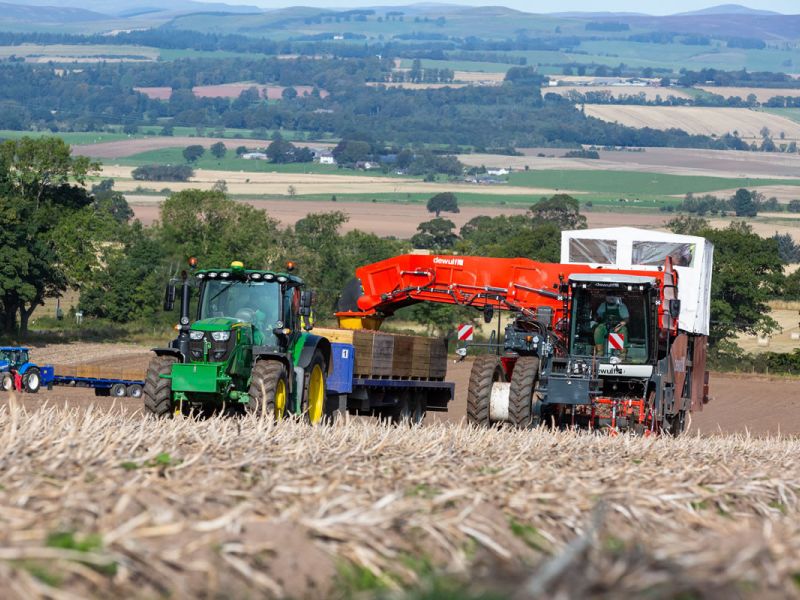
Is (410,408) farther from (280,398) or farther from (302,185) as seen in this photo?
(302,185)

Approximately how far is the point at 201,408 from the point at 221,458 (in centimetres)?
836

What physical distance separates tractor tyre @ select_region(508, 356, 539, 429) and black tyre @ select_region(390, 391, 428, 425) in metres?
3.34

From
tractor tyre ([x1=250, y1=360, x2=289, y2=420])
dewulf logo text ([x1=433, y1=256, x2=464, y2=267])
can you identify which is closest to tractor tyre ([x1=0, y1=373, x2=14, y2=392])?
dewulf logo text ([x1=433, y1=256, x2=464, y2=267])

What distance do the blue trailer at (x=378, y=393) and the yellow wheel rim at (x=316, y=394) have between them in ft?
0.81

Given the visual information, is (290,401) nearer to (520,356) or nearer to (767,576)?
(520,356)

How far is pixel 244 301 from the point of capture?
703 inches

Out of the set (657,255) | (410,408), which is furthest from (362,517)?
(410,408)

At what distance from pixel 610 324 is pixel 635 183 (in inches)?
6698

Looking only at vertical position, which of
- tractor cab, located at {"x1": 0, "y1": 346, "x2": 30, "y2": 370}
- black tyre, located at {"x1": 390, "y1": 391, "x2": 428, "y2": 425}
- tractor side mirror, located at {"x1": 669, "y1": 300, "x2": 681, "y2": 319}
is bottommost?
tractor cab, located at {"x1": 0, "y1": 346, "x2": 30, "y2": 370}

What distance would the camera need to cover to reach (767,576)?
19.2 ft

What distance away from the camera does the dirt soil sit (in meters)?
31.1

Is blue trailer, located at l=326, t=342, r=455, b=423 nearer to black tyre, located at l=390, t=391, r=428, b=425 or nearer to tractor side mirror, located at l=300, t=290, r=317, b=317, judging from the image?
black tyre, located at l=390, t=391, r=428, b=425

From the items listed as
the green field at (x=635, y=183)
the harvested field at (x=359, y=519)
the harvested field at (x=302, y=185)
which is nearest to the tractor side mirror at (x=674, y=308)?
the harvested field at (x=359, y=519)

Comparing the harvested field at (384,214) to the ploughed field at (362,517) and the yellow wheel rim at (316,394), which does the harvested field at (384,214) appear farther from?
the ploughed field at (362,517)
